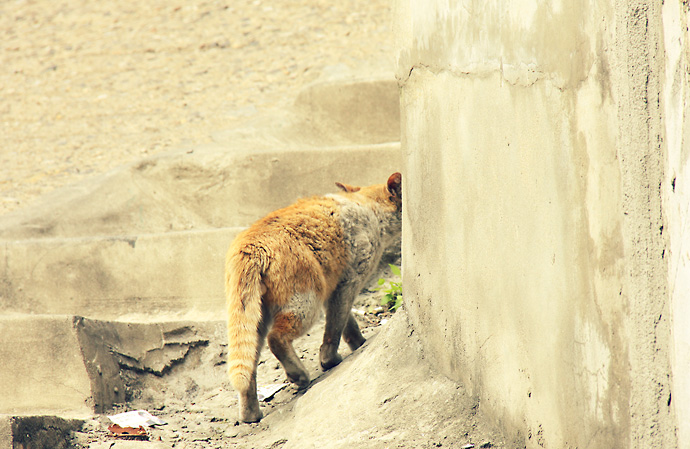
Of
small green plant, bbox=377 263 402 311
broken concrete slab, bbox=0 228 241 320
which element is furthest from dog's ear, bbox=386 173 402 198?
broken concrete slab, bbox=0 228 241 320

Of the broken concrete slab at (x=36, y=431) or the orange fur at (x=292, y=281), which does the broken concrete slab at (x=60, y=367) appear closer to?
the broken concrete slab at (x=36, y=431)

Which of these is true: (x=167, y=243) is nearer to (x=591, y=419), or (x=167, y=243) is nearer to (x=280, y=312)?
(x=280, y=312)

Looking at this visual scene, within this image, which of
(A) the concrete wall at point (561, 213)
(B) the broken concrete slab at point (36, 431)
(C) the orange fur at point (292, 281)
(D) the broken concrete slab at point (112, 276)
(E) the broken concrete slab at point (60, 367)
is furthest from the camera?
(D) the broken concrete slab at point (112, 276)

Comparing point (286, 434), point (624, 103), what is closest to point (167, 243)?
point (286, 434)

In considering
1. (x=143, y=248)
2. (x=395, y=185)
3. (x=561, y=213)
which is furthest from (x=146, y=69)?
(x=561, y=213)

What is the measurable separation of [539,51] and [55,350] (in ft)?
9.61

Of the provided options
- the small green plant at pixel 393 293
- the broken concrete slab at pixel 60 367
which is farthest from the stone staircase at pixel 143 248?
the small green plant at pixel 393 293

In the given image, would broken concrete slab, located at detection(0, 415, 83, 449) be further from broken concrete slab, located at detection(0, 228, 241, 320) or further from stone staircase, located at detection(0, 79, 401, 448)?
broken concrete slab, located at detection(0, 228, 241, 320)

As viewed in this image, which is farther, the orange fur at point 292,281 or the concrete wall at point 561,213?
the orange fur at point 292,281

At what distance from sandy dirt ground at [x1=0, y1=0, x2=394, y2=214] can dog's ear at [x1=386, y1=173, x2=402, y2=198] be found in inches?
80.8

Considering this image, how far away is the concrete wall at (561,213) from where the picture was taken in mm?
1785

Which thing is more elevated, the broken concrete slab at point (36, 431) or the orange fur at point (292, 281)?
the orange fur at point (292, 281)

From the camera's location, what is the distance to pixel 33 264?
4.47m

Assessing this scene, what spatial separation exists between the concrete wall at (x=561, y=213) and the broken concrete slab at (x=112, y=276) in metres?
1.95
